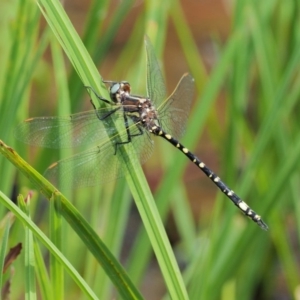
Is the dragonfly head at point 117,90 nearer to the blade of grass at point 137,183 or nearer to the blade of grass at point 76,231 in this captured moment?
the blade of grass at point 137,183

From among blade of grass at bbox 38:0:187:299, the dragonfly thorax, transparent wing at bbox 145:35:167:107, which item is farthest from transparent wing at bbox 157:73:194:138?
blade of grass at bbox 38:0:187:299

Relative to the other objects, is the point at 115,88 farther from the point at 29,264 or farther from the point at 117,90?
the point at 29,264

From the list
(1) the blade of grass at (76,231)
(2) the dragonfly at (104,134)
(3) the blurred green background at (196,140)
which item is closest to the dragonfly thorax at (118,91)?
(2) the dragonfly at (104,134)

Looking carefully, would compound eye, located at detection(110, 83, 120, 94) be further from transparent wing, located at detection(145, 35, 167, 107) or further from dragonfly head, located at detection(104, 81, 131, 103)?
transparent wing, located at detection(145, 35, 167, 107)

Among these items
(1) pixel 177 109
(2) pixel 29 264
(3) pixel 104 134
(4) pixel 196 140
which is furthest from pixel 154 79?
(2) pixel 29 264

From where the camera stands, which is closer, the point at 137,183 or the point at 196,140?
the point at 137,183

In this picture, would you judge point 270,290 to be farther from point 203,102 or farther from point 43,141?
point 43,141
